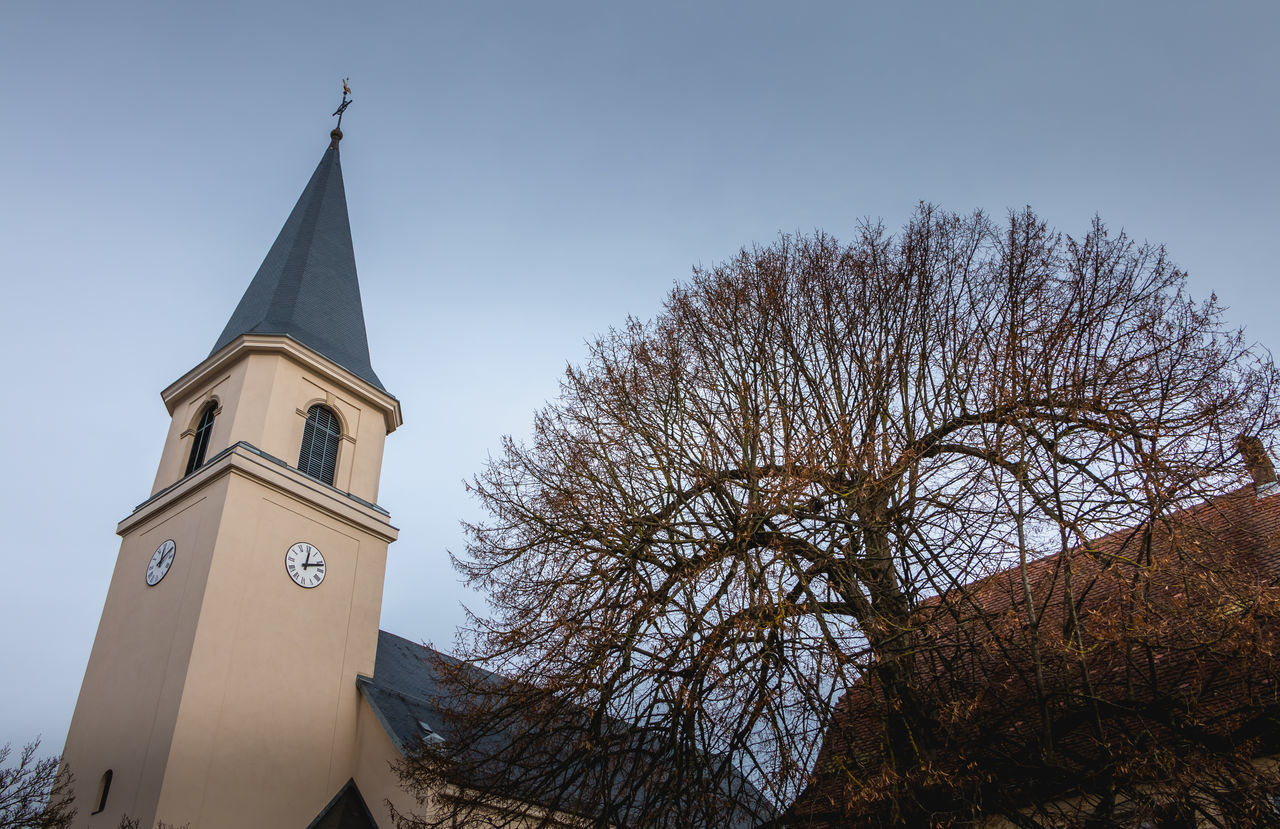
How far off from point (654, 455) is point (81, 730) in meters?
13.2

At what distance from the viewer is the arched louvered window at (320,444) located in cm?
1947

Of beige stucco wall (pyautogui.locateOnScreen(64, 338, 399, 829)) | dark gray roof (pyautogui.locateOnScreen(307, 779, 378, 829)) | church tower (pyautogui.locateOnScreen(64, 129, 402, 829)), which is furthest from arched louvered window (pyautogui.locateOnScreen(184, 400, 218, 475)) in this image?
dark gray roof (pyautogui.locateOnScreen(307, 779, 378, 829))

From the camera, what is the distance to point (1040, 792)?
7.82m

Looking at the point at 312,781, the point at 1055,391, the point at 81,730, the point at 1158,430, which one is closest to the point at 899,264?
the point at 1055,391

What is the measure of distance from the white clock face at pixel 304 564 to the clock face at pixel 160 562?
2147mm

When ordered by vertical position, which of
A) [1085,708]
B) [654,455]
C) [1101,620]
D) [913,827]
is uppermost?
[654,455]

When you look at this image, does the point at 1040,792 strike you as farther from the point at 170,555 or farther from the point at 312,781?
the point at 170,555

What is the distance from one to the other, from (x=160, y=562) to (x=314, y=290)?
25.8 feet

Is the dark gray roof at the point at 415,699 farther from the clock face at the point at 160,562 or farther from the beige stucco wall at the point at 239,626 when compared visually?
the clock face at the point at 160,562

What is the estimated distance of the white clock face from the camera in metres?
17.6

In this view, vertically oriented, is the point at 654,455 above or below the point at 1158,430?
above

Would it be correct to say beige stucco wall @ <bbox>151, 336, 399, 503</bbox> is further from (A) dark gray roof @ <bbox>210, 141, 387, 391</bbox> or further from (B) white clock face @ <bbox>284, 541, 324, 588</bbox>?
(B) white clock face @ <bbox>284, 541, 324, 588</bbox>

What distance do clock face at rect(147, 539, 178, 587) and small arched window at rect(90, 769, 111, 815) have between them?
11.5ft

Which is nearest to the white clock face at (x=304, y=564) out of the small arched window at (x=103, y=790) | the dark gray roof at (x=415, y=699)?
the dark gray roof at (x=415, y=699)
